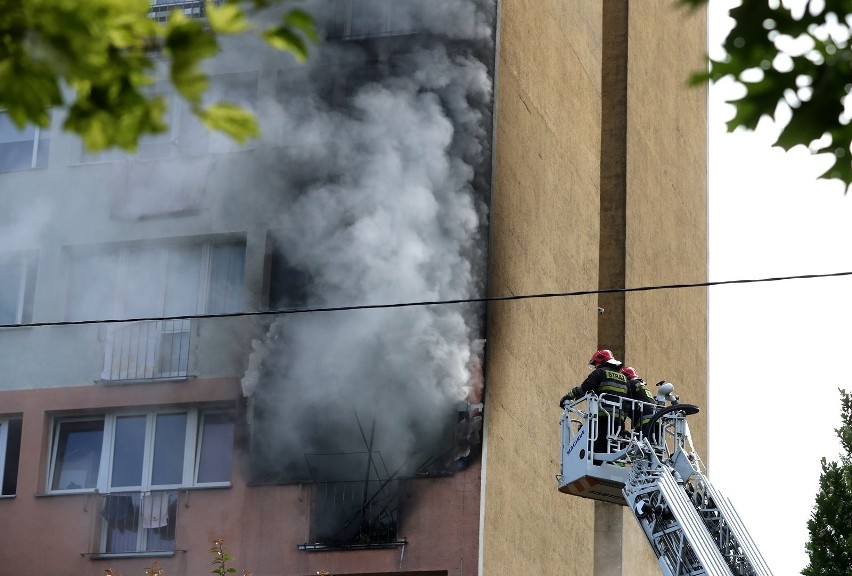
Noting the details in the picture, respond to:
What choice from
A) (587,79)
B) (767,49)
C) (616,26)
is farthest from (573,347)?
(767,49)

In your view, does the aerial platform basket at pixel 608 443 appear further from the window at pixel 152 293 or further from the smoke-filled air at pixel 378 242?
the window at pixel 152 293

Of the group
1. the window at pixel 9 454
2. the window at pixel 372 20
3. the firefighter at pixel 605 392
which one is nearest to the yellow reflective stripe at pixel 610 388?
the firefighter at pixel 605 392

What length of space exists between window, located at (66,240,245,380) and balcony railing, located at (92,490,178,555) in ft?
4.42

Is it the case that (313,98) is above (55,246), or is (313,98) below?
above

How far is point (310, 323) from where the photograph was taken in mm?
17359

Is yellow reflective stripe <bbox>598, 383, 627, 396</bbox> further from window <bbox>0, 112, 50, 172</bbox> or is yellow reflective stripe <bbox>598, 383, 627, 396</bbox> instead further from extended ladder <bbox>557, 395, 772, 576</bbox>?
window <bbox>0, 112, 50, 172</bbox>

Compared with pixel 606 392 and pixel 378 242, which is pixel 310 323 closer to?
pixel 378 242

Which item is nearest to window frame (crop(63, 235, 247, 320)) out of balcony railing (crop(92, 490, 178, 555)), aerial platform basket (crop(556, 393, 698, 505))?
balcony railing (crop(92, 490, 178, 555))

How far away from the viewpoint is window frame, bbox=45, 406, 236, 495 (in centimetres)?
Result: 1728

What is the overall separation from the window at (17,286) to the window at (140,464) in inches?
62.8

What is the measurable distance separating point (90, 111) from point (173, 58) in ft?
0.75

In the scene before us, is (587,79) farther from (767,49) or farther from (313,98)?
(767,49)

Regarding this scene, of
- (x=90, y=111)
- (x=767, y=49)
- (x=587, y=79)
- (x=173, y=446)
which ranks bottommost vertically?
(x=90, y=111)

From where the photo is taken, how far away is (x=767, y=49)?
11.6 ft
